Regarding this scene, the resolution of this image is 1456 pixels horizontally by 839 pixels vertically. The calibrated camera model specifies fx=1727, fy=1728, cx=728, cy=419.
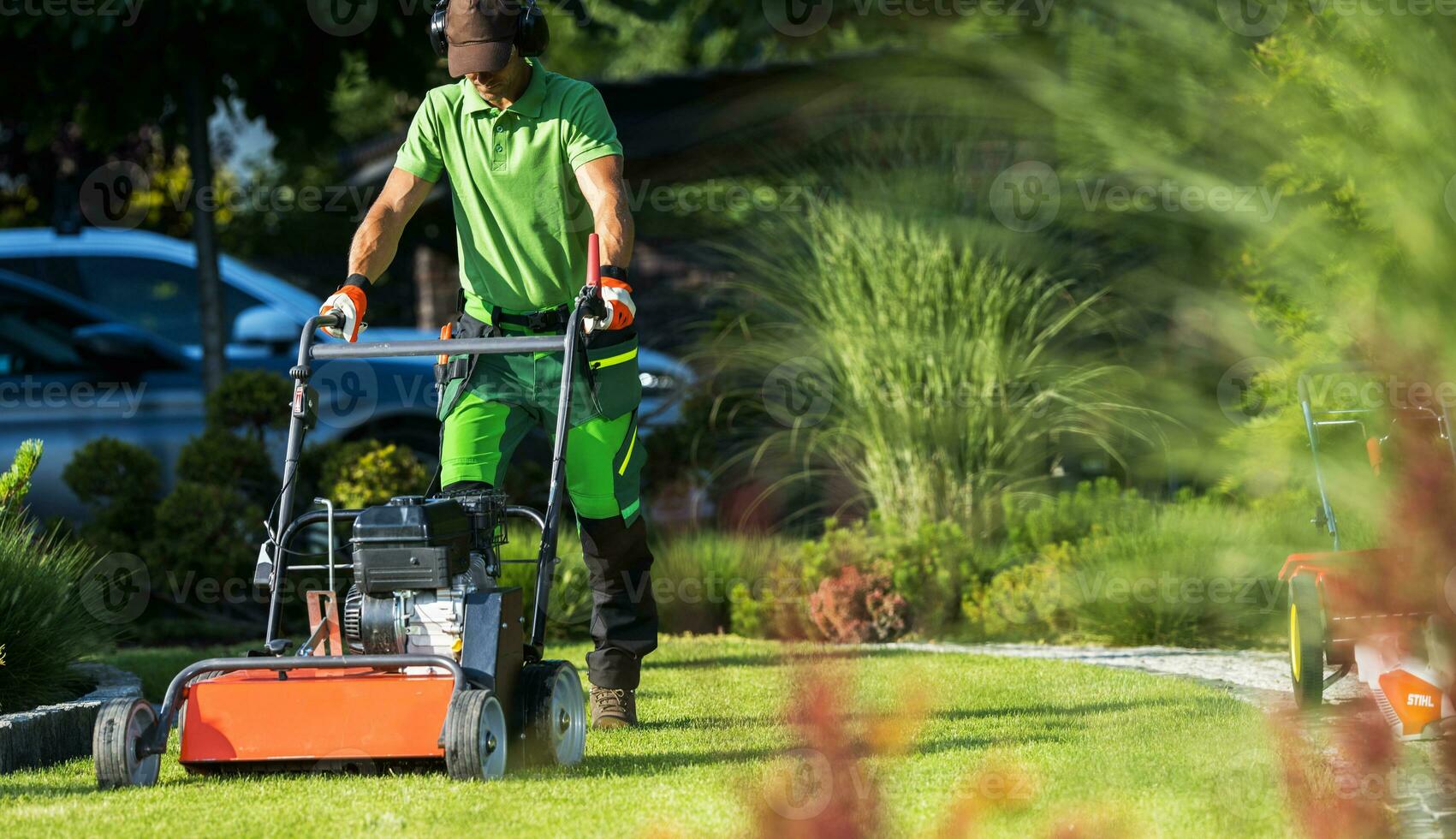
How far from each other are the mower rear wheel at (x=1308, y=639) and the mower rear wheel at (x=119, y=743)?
285 centimetres

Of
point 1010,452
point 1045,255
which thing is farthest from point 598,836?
point 1045,255

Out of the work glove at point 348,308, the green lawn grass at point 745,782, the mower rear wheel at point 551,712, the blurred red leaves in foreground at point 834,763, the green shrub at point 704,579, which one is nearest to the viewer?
the blurred red leaves in foreground at point 834,763

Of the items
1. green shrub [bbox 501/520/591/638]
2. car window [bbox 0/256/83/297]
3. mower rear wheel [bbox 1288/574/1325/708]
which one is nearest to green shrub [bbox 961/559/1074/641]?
green shrub [bbox 501/520/591/638]

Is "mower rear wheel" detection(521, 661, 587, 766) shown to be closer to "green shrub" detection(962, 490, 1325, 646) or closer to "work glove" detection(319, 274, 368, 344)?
"work glove" detection(319, 274, 368, 344)

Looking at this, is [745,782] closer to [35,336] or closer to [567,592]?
[567,592]

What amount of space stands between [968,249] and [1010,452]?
37.7 inches

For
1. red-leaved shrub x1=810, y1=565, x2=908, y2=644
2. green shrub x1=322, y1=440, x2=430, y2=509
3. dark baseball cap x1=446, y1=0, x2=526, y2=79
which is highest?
dark baseball cap x1=446, y1=0, x2=526, y2=79

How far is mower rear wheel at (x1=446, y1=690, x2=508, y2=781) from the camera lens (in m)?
3.56

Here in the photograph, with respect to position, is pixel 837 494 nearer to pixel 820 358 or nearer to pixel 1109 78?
pixel 820 358

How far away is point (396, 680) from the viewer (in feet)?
12.2

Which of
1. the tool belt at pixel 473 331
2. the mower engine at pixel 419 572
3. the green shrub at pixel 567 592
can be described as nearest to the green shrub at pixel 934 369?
the green shrub at pixel 567 592

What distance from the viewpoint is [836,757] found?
1384 mm

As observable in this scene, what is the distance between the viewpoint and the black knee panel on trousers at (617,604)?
4.65m

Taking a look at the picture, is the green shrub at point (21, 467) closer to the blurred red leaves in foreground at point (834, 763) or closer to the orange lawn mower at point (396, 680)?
the orange lawn mower at point (396, 680)
